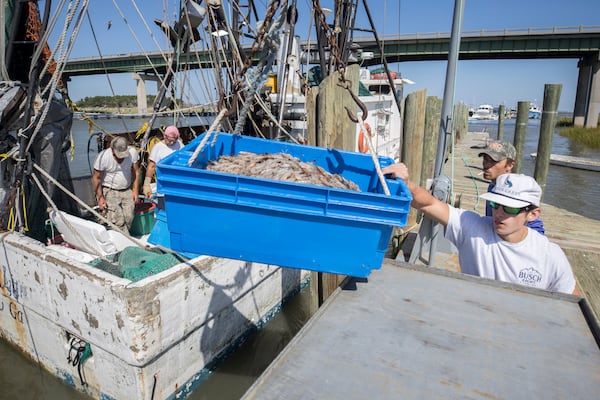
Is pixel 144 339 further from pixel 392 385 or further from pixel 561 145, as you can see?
pixel 561 145

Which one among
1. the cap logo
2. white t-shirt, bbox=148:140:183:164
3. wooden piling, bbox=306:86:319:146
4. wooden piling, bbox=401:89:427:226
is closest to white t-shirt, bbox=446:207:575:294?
the cap logo

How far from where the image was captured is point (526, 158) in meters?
24.9

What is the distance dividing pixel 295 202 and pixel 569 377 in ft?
4.36

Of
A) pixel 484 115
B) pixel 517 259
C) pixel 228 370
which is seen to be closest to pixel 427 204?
pixel 517 259

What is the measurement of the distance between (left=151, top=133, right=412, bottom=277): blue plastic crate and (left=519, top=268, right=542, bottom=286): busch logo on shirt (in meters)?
1.16

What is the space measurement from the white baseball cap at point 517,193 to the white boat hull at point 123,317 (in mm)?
3122

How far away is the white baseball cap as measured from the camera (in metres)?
2.49

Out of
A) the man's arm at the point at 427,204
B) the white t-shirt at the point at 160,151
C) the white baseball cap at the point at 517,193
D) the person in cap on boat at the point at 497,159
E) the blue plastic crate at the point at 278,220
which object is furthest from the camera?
the white t-shirt at the point at 160,151

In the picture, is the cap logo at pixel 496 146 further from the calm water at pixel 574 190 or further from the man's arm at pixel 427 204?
the calm water at pixel 574 190

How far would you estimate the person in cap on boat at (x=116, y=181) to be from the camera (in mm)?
5871

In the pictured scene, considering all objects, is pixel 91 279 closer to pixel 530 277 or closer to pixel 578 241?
pixel 530 277

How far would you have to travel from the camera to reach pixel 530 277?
2.62 meters

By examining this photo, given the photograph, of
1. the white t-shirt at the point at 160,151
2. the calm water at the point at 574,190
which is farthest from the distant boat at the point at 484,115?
the white t-shirt at the point at 160,151

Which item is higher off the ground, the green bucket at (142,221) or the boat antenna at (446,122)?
the boat antenna at (446,122)
